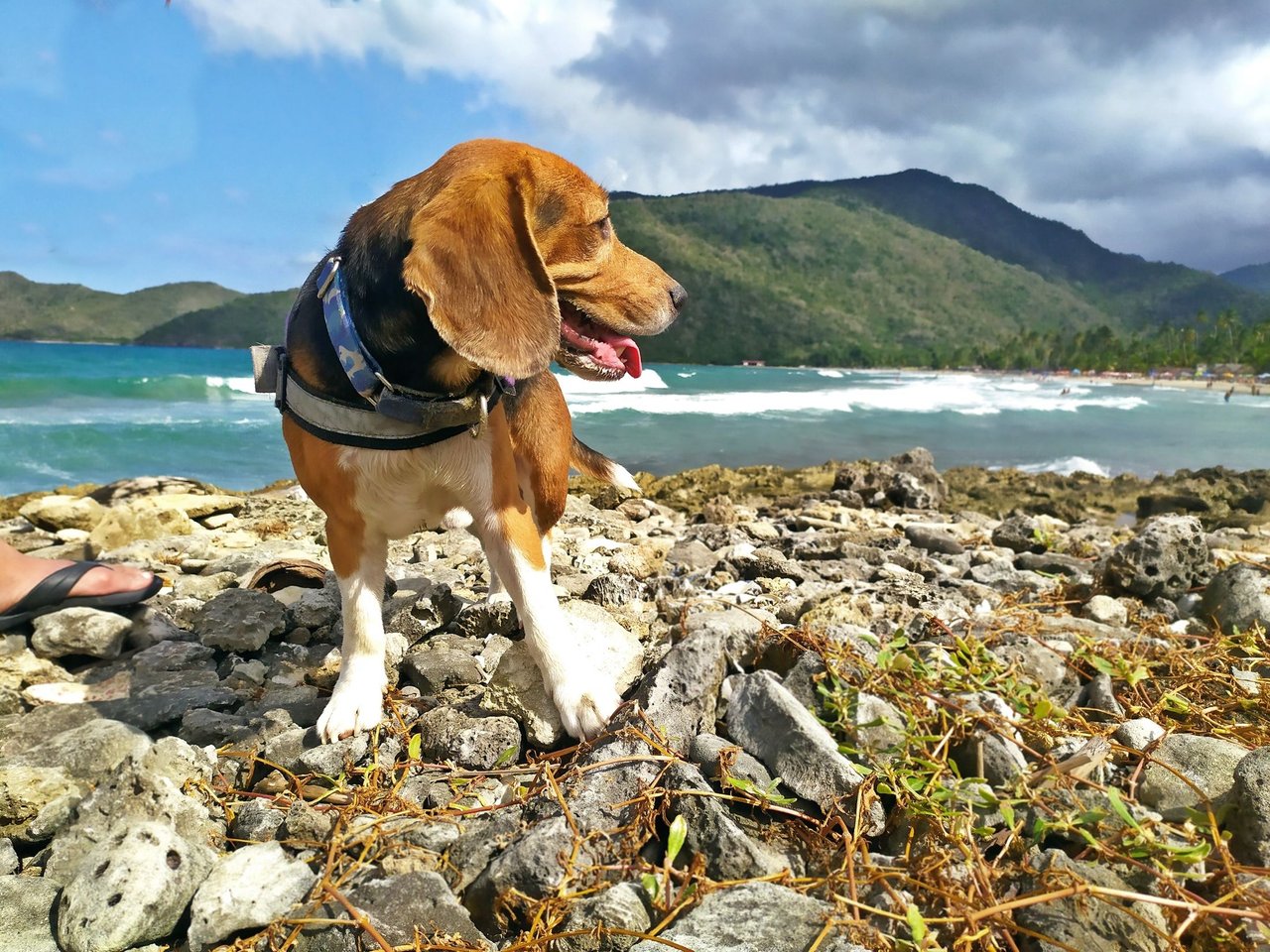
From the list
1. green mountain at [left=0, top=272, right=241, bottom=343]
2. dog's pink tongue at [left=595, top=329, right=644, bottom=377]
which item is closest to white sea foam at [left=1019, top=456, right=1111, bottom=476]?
dog's pink tongue at [left=595, top=329, right=644, bottom=377]

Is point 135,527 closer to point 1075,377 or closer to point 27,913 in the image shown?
point 27,913

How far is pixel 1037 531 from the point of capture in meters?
6.00

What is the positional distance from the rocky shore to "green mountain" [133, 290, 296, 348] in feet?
372

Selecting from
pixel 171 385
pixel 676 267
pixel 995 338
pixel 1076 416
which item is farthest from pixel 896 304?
pixel 171 385

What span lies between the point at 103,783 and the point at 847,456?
15.6 metres

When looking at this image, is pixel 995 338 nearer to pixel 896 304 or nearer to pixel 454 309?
pixel 896 304

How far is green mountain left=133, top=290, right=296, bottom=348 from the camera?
107 m

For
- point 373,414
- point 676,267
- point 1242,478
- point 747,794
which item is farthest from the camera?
point 676,267

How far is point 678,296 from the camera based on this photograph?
3.22 metres

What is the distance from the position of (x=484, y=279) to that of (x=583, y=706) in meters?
1.37

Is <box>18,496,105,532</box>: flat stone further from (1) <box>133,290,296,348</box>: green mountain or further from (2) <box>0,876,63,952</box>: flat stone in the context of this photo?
(1) <box>133,290,296,348</box>: green mountain

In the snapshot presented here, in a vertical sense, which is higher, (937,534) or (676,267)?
(676,267)

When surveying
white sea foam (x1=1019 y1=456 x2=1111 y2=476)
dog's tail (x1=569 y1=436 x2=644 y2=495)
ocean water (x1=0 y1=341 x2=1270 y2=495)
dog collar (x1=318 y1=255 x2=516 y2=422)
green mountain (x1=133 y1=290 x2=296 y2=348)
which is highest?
green mountain (x1=133 y1=290 x2=296 y2=348)

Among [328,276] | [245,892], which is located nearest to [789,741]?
[245,892]
